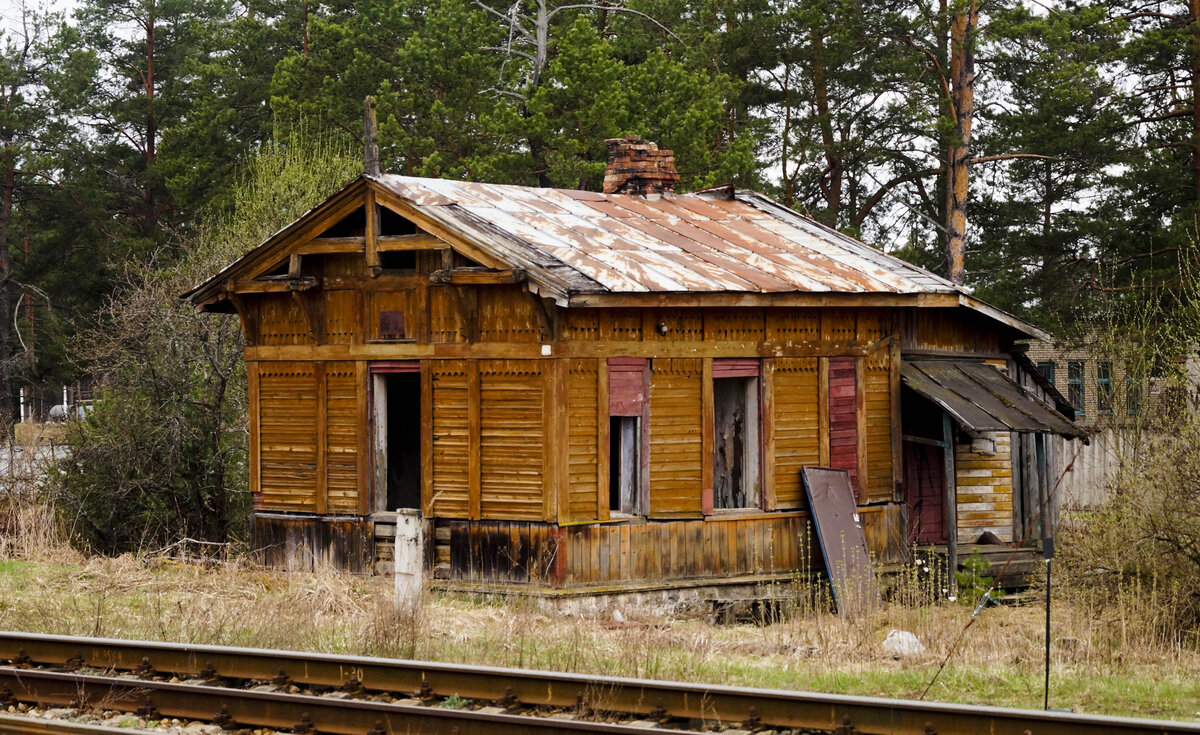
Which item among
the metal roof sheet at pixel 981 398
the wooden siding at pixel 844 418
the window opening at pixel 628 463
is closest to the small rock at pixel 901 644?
the window opening at pixel 628 463

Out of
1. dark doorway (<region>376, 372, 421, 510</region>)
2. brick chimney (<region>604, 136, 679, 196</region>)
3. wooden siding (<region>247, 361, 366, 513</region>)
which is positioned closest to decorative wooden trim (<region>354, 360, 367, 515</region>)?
wooden siding (<region>247, 361, 366, 513</region>)

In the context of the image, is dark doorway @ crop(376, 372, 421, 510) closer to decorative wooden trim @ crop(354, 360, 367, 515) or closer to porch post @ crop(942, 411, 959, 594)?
decorative wooden trim @ crop(354, 360, 367, 515)

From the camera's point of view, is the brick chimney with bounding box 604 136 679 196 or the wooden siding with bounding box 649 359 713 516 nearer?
the wooden siding with bounding box 649 359 713 516

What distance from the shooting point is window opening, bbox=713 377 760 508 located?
1700 centimetres

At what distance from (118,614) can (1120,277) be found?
2285cm

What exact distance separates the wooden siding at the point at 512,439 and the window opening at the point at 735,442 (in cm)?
261

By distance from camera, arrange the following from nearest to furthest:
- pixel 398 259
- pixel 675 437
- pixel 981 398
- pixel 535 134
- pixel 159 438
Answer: pixel 675 437 → pixel 398 259 → pixel 981 398 → pixel 159 438 → pixel 535 134

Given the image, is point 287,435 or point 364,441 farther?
point 287,435

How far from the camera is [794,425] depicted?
17.2m

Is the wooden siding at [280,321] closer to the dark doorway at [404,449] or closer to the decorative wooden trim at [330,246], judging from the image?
the decorative wooden trim at [330,246]

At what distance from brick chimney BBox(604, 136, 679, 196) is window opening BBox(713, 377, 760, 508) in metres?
4.40

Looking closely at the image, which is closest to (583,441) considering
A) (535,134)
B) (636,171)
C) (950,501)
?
(950,501)

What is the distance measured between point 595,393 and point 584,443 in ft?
1.76

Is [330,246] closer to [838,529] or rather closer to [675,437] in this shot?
[675,437]
